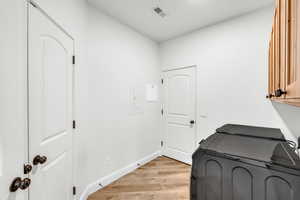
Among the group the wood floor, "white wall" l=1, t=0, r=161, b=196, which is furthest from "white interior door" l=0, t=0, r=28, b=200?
the wood floor

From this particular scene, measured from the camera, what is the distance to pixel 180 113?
121 inches

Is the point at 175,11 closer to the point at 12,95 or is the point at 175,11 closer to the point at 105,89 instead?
the point at 105,89

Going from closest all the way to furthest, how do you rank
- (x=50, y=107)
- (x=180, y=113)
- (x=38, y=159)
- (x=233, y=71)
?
1. (x=38, y=159)
2. (x=50, y=107)
3. (x=233, y=71)
4. (x=180, y=113)

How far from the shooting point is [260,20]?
6.89 feet

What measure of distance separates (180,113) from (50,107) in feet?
8.00

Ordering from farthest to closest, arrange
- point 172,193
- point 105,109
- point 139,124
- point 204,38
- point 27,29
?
point 139,124, point 204,38, point 105,109, point 172,193, point 27,29

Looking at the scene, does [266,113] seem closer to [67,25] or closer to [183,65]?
[183,65]

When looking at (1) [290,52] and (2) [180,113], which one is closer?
(1) [290,52]

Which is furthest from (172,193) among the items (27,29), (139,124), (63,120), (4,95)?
(27,29)

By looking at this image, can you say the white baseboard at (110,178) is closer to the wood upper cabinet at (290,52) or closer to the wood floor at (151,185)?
the wood floor at (151,185)

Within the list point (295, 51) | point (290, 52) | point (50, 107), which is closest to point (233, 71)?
point (290, 52)

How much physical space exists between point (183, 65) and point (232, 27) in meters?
1.05

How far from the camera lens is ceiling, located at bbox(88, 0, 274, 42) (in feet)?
6.50

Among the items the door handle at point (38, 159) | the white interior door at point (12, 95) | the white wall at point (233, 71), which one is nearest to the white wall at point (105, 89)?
the white interior door at point (12, 95)
